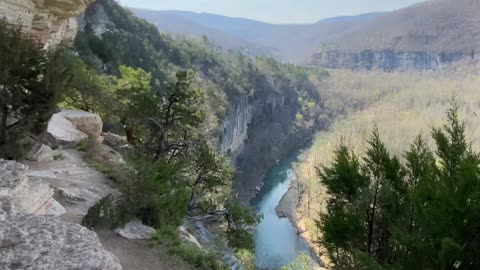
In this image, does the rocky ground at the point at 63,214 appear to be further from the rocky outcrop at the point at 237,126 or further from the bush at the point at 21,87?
the rocky outcrop at the point at 237,126

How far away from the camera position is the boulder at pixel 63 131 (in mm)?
12305

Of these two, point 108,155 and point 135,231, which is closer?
point 135,231

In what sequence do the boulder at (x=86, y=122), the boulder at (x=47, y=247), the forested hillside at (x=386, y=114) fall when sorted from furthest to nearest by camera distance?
the forested hillside at (x=386, y=114)
the boulder at (x=86, y=122)
the boulder at (x=47, y=247)

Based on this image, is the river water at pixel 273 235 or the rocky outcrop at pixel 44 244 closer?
the rocky outcrop at pixel 44 244

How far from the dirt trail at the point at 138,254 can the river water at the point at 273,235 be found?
2328 cm

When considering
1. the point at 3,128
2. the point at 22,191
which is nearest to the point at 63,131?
the point at 3,128

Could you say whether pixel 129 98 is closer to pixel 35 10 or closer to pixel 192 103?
pixel 192 103

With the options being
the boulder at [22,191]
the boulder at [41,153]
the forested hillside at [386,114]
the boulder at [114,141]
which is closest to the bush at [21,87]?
the boulder at [41,153]

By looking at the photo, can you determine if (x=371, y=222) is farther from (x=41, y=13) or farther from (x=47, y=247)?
(x=41, y=13)

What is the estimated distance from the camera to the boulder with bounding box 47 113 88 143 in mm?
12305

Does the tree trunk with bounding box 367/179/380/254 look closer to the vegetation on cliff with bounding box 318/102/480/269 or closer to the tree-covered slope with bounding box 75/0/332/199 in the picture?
the vegetation on cliff with bounding box 318/102/480/269

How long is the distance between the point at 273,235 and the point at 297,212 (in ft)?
22.5

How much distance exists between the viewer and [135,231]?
8859 millimetres

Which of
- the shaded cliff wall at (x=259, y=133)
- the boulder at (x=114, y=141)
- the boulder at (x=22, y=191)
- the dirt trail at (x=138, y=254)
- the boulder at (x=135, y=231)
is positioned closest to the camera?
the boulder at (x=22, y=191)
